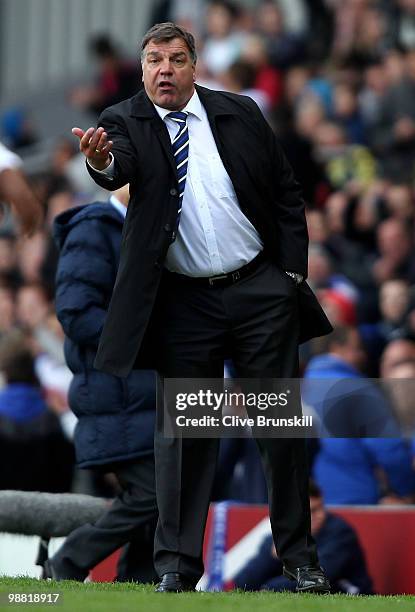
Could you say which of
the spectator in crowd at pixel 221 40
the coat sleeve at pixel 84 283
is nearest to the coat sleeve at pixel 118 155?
the coat sleeve at pixel 84 283

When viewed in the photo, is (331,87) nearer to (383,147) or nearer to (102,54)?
(383,147)

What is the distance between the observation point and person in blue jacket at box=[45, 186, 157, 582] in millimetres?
8125

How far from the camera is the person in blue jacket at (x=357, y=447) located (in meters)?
9.99

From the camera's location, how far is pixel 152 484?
26.7 feet

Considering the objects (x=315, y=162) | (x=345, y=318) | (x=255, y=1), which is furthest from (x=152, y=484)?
(x=255, y=1)

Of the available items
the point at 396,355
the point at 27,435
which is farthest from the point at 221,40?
the point at 27,435

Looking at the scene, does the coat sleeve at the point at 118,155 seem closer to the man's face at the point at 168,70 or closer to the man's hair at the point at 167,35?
the man's face at the point at 168,70

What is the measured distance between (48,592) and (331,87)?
35.8ft

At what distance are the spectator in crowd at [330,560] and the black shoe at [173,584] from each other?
198 cm

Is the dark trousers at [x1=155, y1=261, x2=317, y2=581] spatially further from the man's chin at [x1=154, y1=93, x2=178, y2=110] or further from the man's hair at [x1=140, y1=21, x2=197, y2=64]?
the man's hair at [x1=140, y1=21, x2=197, y2=64]

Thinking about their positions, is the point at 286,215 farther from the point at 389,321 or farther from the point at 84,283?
the point at 389,321

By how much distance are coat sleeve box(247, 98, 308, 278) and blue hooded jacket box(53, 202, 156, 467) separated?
1.22 metres

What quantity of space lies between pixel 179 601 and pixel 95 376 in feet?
6.69

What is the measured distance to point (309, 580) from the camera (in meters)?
7.12
